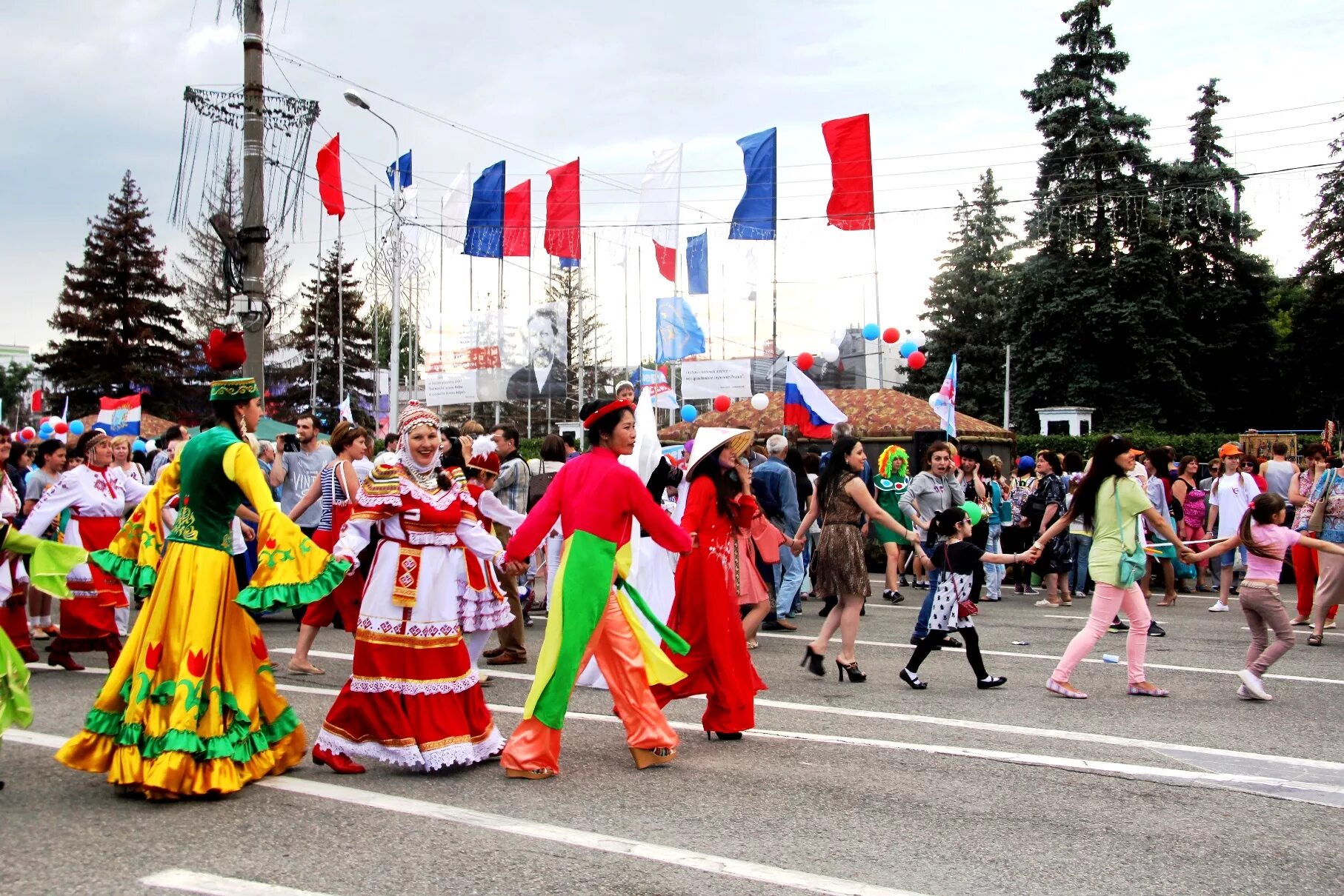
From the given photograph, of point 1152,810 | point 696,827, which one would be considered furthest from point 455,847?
point 1152,810

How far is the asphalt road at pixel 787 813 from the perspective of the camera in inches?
166

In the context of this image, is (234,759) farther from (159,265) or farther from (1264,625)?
(159,265)

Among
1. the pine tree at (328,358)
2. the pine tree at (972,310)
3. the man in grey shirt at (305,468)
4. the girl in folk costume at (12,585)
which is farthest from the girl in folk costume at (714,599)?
the pine tree at (328,358)

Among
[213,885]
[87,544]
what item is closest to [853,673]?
[213,885]

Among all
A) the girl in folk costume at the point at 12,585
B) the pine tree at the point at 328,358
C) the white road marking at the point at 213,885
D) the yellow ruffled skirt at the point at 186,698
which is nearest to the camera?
the white road marking at the point at 213,885

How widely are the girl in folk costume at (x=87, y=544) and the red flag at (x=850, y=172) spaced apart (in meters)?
18.2

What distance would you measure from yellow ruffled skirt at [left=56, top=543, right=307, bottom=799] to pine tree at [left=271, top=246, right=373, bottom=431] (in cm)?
5694

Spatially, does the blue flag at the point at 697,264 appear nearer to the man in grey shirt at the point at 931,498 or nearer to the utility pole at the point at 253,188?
the utility pole at the point at 253,188

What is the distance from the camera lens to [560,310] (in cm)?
3256

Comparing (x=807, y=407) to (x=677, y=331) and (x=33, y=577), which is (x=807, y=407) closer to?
(x=677, y=331)

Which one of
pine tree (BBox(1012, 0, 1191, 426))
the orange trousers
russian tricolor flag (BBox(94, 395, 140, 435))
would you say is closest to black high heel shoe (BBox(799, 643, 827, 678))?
the orange trousers

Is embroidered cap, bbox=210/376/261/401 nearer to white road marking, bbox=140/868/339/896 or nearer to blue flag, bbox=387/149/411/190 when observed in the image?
white road marking, bbox=140/868/339/896

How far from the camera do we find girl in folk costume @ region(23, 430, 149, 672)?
28.2ft

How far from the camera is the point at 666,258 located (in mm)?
28219
